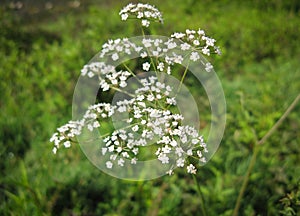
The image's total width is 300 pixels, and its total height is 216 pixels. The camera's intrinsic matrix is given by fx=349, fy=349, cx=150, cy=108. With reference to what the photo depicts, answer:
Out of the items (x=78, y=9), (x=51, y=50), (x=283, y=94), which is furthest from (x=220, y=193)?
(x=78, y=9)

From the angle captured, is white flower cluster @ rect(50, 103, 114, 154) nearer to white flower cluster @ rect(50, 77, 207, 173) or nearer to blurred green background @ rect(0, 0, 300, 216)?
white flower cluster @ rect(50, 77, 207, 173)

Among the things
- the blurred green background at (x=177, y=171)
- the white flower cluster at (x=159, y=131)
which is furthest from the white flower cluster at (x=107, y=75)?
the blurred green background at (x=177, y=171)

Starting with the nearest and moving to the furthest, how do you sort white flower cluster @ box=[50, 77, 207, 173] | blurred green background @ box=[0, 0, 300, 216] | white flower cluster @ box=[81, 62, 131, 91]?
white flower cluster @ box=[50, 77, 207, 173]
white flower cluster @ box=[81, 62, 131, 91]
blurred green background @ box=[0, 0, 300, 216]

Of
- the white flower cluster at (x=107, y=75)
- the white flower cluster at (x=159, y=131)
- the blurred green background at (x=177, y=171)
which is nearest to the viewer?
the white flower cluster at (x=159, y=131)

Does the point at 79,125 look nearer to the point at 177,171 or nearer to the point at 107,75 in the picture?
the point at 107,75

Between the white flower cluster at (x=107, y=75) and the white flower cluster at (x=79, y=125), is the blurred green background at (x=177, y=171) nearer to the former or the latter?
the white flower cluster at (x=79, y=125)

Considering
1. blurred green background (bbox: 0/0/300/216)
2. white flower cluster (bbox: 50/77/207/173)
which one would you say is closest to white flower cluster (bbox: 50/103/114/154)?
white flower cluster (bbox: 50/77/207/173)

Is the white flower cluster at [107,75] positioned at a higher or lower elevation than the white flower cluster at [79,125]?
higher

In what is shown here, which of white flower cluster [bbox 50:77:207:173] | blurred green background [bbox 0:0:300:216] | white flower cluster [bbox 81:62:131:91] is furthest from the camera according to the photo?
blurred green background [bbox 0:0:300:216]
